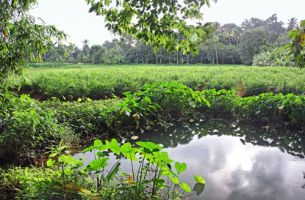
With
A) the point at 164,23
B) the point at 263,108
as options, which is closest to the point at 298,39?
the point at 164,23

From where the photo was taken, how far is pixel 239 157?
4.45 m

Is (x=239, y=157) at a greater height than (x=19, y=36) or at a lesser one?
lesser

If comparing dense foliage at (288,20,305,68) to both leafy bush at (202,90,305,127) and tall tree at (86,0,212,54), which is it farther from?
leafy bush at (202,90,305,127)

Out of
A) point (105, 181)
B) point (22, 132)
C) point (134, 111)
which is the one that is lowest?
point (105, 181)

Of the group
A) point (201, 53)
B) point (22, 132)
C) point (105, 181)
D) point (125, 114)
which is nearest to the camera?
point (105, 181)

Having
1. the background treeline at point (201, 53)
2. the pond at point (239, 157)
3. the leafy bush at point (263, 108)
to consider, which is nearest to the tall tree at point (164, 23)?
the pond at point (239, 157)

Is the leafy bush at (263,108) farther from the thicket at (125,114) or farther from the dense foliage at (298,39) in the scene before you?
the dense foliage at (298,39)

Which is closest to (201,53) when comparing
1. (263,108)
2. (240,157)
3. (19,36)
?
(263,108)

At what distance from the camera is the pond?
11.0 ft

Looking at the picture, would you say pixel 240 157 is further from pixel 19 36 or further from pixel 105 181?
pixel 19 36

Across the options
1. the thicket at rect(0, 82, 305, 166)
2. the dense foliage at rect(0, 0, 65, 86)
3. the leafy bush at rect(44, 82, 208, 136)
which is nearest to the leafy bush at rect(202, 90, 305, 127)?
the thicket at rect(0, 82, 305, 166)

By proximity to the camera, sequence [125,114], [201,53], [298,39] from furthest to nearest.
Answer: [201,53] → [125,114] → [298,39]

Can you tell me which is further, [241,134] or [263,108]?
[263,108]

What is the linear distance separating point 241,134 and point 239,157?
1.26 m
